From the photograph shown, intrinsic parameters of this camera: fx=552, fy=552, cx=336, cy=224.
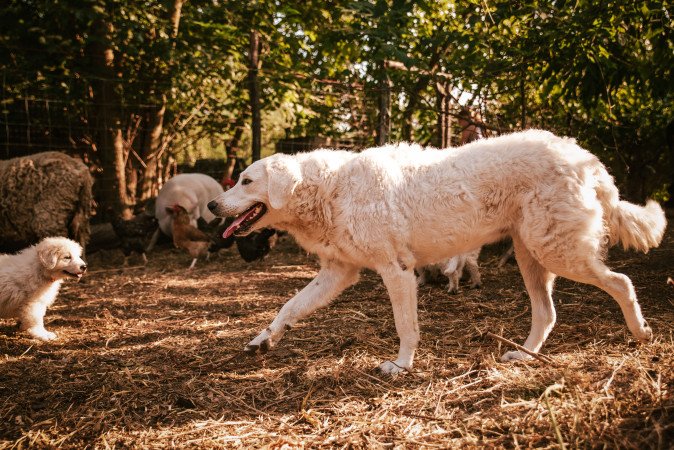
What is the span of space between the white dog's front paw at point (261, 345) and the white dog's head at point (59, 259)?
2268 mm

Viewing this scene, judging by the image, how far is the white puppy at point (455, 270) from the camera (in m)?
6.32

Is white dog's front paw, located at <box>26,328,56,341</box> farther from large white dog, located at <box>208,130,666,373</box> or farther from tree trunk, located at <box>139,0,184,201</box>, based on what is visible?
tree trunk, located at <box>139,0,184,201</box>

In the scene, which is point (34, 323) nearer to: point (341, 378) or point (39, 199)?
point (341, 378)

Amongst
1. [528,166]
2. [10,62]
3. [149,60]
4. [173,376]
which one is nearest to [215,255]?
[149,60]

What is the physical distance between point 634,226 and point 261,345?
293 centimetres

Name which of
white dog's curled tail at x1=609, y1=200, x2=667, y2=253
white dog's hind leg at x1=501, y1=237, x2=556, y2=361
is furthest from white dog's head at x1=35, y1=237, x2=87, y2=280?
white dog's curled tail at x1=609, y1=200, x2=667, y2=253

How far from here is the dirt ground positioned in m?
2.94

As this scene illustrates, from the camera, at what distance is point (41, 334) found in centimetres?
515

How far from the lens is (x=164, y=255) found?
1033 cm

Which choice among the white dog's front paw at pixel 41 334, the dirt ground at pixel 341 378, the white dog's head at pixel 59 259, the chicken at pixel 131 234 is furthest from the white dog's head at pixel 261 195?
the chicken at pixel 131 234

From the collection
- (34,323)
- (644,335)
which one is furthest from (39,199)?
(644,335)

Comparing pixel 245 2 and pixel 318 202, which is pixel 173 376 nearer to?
pixel 318 202

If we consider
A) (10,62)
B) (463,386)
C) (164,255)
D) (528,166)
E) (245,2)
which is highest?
(245,2)

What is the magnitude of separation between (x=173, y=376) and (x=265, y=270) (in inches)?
169
